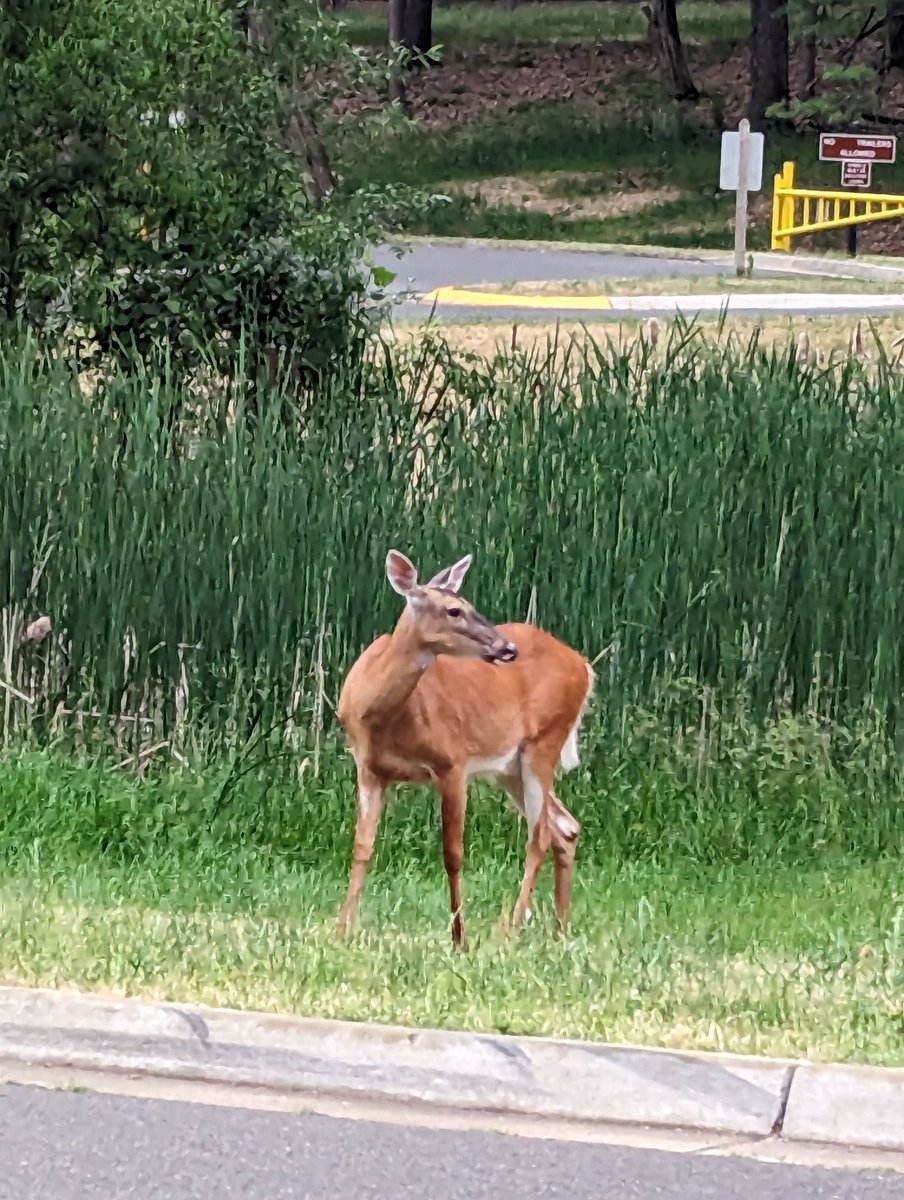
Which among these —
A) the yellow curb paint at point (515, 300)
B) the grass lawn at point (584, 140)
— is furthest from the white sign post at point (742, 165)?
the grass lawn at point (584, 140)

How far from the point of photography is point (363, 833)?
233 inches

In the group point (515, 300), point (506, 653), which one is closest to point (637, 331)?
point (515, 300)

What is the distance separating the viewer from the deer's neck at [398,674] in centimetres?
573

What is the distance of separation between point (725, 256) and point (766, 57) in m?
11.2

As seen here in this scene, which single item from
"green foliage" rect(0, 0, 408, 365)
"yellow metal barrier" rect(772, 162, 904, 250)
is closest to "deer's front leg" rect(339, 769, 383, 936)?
"green foliage" rect(0, 0, 408, 365)

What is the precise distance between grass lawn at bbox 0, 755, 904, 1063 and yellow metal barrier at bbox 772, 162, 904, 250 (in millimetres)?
20588

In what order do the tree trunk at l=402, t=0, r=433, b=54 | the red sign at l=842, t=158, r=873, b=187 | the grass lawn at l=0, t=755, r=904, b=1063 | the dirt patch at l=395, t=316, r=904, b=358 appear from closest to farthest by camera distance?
the grass lawn at l=0, t=755, r=904, b=1063 < the dirt patch at l=395, t=316, r=904, b=358 < the red sign at l=842, t=158, r=873, b=187 < the tree trunk at l=402, t=0, r=433, b=54

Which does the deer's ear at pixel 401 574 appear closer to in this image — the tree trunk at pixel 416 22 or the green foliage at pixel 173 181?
the green foliage at pixel 173 181

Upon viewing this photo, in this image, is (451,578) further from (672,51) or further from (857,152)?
(672,51)

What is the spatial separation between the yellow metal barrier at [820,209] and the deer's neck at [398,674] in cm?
2193

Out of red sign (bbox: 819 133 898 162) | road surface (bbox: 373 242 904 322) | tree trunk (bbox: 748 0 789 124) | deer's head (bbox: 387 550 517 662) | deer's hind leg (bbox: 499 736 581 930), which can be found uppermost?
tree trunk (bbox: 748 0 789 124)

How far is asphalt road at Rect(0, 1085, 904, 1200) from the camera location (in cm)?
444

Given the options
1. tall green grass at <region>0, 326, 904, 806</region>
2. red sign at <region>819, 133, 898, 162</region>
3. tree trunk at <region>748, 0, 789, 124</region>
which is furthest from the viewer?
tree trunk at <region>748, 0, 789, 124</region>

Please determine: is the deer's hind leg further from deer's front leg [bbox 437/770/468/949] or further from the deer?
deer's front leg [bbox 437/770/468/949]
